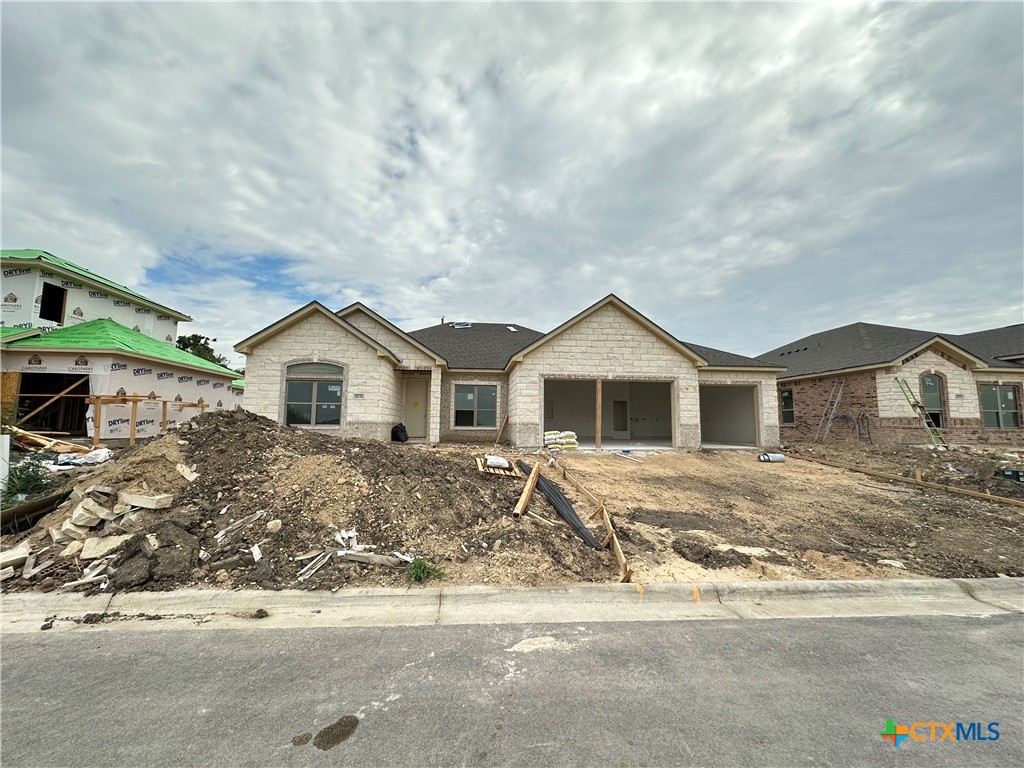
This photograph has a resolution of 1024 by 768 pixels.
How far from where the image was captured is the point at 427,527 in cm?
626

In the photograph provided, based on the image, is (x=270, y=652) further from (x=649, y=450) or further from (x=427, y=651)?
(x=649, y=450)

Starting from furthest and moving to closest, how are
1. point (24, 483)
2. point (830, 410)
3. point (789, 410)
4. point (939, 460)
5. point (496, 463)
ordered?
1. point (789, 410)
2. point (830, 410)
3. point (939, 460)
4. point (496, 463)
5. point (24, 483)

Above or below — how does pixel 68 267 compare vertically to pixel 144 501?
above

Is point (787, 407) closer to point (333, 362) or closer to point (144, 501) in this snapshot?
point (333, 362)

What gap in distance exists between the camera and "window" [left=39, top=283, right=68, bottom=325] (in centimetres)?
2075

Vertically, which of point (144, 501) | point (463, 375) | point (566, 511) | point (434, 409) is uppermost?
point (463, 375)

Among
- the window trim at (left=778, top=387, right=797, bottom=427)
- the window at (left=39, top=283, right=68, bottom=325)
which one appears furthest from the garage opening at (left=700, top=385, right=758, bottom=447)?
the window at (left=39, top=283, right=68, bottom=325)

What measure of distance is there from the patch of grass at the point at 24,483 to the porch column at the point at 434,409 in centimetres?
1015

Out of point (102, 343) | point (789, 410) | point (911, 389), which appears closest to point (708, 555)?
point (911, 389)

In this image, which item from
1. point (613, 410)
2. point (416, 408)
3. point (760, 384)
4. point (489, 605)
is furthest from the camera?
point (613, 410)

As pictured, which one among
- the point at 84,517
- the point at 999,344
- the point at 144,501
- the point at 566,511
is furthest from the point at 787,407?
the point at 84,517

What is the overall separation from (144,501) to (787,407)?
26.7 m

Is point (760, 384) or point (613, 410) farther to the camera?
point (613, 410)

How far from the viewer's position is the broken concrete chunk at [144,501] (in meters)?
5.91
